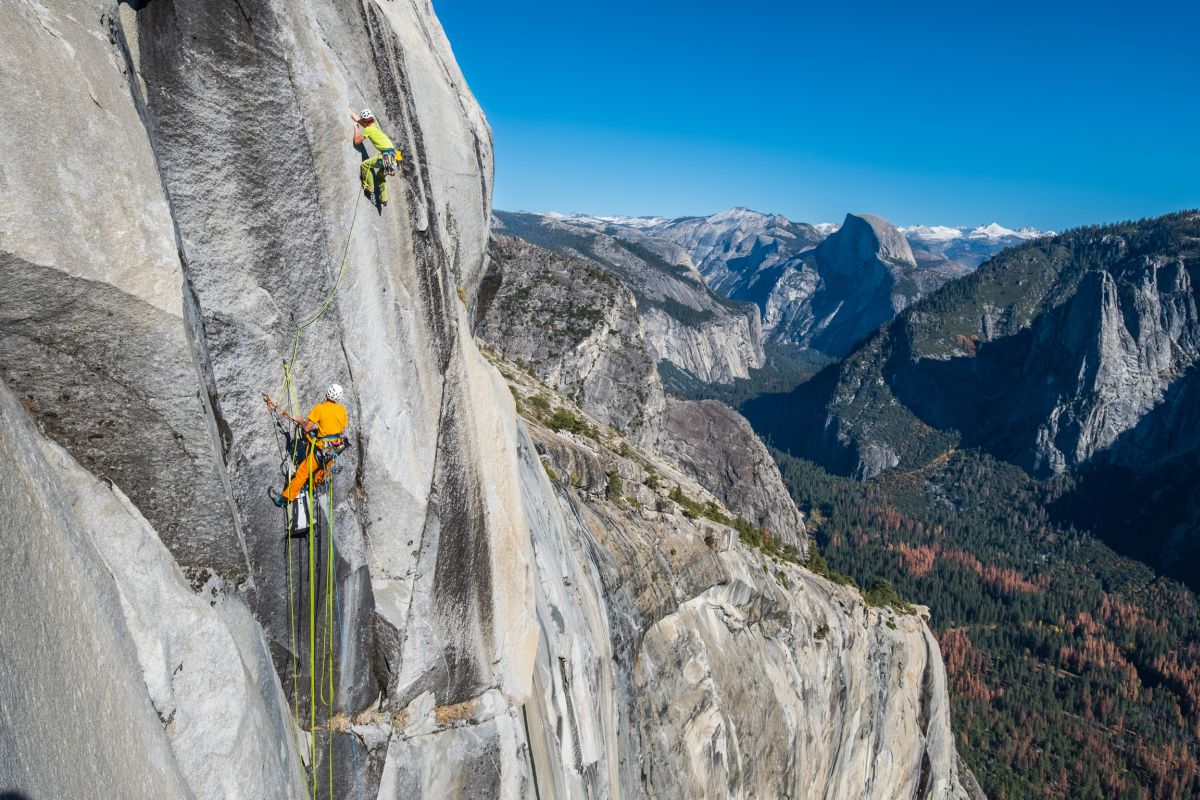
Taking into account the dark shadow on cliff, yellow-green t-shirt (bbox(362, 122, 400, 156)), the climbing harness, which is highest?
yellow-green t-shirt (bbox(362, 122, 400, 156))

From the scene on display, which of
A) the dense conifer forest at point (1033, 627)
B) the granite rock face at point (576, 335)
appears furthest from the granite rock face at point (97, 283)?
the granite rock face at point (576, 335)

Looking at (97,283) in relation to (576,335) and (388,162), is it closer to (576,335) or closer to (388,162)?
(388,162)

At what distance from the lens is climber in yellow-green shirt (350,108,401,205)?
376 inches

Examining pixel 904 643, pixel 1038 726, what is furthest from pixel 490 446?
pixel 1038 726

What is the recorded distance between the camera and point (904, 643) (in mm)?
41562

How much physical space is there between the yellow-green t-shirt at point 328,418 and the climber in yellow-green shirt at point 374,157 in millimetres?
3112

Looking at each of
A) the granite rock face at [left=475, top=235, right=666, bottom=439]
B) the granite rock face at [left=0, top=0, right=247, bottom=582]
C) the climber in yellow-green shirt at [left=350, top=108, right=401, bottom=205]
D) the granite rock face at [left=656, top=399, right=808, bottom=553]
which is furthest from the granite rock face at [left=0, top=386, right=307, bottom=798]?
the granite rock face at [left=656, top=399, right=808, bottom=553]

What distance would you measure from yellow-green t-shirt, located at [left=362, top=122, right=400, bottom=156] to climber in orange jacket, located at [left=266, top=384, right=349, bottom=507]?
3471 millimetres

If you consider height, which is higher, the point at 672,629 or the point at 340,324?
the point at 340,324

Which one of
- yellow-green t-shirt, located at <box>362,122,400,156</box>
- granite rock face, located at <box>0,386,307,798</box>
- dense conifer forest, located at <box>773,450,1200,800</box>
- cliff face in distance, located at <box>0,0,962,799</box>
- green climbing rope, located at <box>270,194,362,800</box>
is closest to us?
granite rock face, located at <box>0,386,307,798</box>

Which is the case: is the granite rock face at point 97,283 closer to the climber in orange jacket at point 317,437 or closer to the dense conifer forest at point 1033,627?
the climber in orange jacket at point 317,437

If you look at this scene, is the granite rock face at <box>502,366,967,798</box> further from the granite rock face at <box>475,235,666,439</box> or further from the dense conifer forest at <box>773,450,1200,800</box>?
the granite rock face at <box>475,235,666,439</box>

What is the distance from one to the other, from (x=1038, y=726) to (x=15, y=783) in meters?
119

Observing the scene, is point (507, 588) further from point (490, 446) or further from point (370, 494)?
point (370, 494)
